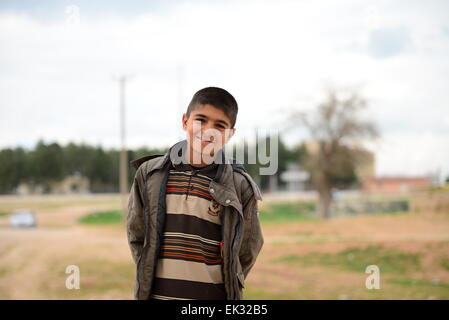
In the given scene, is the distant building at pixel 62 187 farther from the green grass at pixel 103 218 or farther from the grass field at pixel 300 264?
the grass field at pixel 300 264

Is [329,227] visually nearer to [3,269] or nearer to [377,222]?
[377,222]

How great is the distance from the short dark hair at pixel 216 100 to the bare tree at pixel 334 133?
2080 centimetres

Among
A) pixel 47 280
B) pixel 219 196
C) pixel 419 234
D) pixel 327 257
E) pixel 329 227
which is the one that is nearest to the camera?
pixel 219 196

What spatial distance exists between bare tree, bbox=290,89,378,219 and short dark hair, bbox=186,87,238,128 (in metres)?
20.8

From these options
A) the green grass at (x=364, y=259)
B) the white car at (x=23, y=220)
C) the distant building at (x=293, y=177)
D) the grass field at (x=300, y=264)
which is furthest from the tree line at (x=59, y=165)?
the green grass at (x=364, y=259)

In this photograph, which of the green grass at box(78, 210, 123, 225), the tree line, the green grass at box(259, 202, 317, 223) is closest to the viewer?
the green grass at box(78, 210, 123, 225)

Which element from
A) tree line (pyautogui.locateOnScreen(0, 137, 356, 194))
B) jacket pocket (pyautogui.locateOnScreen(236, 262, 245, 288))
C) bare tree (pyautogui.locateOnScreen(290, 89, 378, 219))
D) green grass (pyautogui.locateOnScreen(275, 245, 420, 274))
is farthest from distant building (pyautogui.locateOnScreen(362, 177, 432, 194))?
jacket pocket (pyautogui.locateOnScreen(236, 262, 245, 288))

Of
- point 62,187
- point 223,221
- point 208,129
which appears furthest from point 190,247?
point 62,187

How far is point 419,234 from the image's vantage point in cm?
1338

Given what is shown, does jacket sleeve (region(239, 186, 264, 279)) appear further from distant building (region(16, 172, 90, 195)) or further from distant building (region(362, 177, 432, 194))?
distant building (region(362, 177, 432, 194))

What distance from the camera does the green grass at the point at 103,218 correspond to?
23.4 m

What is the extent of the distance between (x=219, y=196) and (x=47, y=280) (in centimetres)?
749

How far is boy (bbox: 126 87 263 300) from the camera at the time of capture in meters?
1.77
